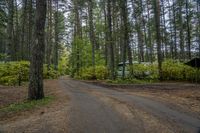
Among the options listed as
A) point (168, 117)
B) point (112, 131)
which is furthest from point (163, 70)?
point (112, 131)

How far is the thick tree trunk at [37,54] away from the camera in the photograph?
454 inches

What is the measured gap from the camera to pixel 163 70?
24.4 metres

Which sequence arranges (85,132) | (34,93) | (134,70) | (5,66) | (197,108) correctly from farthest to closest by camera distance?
1. (134,70)
2. (5,66)
3. (34,93)
4. (197,108)
5. (85,132)

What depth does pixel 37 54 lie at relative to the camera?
11539mm

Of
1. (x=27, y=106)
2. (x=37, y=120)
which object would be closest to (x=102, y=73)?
(x=27, y=106)

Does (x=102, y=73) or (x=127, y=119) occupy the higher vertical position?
(x=102, y=73)

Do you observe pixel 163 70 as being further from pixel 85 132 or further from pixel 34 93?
pixel 85 132

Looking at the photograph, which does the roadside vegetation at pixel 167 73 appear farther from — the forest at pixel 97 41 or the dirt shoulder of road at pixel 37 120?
the dirt shoulder of road at pixel 37 120

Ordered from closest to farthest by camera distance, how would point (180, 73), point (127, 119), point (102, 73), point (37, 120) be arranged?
1. point (127, 119)
2. point (37, 120)
3. point (180, 73)
4. point (102, 73)

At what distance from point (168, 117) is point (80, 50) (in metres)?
29.0

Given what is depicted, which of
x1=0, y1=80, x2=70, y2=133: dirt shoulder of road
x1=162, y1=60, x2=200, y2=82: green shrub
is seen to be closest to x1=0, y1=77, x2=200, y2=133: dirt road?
x1=0, y1=80, x2=70, y2=133: dirt shoulder of road

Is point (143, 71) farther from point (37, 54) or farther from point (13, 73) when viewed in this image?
point (37, 54)

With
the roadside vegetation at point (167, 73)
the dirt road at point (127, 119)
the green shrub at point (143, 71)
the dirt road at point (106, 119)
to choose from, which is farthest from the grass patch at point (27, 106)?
the green shrub at point (143, 71)

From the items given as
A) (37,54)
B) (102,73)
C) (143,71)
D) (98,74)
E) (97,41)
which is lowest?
(98,74)
